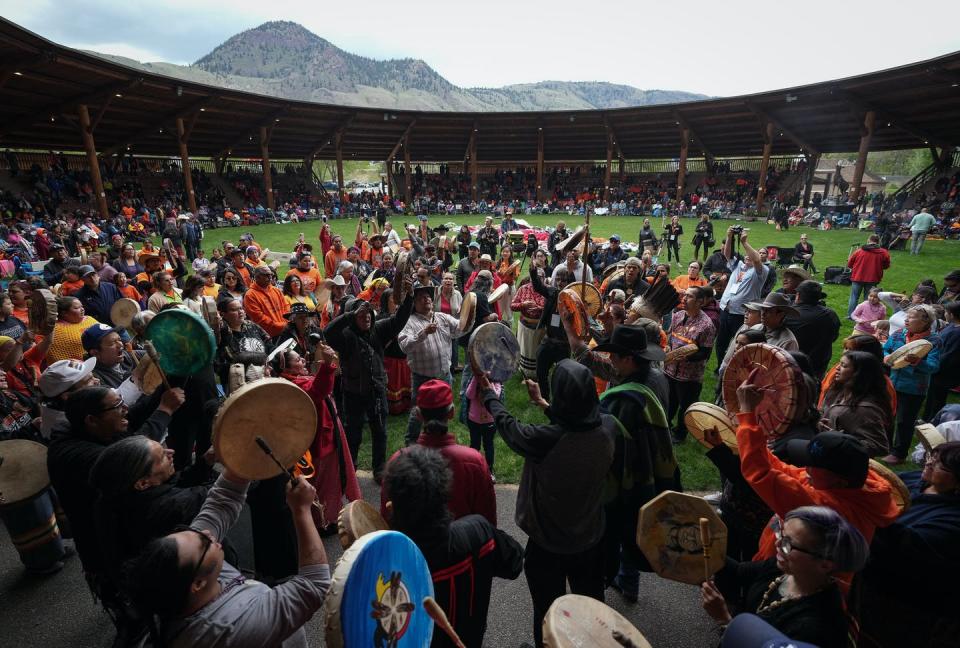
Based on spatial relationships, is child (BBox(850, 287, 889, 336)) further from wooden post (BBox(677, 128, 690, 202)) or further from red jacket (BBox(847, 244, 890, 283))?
wooden post (BBox(677, 128, 690, 202))

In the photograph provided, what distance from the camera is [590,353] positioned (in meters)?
3.95

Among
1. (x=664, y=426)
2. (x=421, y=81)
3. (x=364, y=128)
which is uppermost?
(x=421, y=81)

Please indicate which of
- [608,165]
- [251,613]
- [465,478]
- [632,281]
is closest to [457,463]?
[465,478]

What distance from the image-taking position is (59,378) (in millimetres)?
3232

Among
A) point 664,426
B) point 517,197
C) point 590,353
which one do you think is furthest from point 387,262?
point 517,197

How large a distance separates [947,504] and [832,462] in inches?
23.0

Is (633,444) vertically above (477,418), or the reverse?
(633,444)

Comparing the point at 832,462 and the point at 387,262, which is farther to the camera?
the point at 387,262

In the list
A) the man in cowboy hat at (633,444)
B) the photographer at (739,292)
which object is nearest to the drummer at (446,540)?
the man in cowboy hat at (633,444)

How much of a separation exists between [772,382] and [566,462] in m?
1.42

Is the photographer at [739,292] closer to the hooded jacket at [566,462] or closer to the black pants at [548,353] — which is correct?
the black pants at [548,353]

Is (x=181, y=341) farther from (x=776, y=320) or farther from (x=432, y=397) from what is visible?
(x=776, y=320)

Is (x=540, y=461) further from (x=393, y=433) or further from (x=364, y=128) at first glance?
(x=364, y=128)

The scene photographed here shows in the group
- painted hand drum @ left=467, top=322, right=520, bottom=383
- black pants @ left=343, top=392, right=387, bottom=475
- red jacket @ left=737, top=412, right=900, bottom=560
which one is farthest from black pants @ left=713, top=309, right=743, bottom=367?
black pants @ left=343, top=392, right=387, bottom=475
